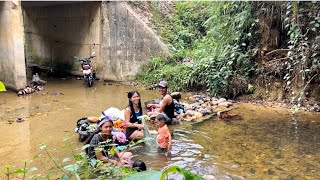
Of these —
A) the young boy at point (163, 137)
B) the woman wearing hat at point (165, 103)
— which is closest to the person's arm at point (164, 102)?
the woman wearing hat at point (165, 103)

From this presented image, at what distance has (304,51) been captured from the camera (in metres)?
7.29

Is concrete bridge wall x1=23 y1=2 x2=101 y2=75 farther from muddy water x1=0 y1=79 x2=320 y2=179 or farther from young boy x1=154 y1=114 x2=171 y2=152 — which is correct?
young boy x1=154 y1=114 x2=171 y2=152

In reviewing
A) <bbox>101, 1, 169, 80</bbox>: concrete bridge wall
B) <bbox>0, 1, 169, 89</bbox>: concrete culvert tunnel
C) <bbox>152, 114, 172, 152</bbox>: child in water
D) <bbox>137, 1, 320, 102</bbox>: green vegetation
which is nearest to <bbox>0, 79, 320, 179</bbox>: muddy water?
<bbox>152, 114, 172, 152</bbox>: child in water

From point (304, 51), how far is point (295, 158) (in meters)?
3.19

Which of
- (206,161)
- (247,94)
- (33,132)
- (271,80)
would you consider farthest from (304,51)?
(33,132)

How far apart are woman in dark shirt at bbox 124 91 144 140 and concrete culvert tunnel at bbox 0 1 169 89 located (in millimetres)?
5460

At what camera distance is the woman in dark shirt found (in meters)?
5.51

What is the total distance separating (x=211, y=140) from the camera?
5855 millimetres

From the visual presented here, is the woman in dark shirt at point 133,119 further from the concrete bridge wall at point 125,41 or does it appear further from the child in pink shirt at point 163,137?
the concrete bridge wall at point 125,41

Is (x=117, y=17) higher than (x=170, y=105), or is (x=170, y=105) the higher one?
(x=117, y=17)

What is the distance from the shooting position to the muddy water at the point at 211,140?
15.3ft

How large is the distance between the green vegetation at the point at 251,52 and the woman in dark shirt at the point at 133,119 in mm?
3191

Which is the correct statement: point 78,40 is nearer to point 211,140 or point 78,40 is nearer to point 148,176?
point 211,140

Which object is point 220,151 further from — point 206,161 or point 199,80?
point 199,80
